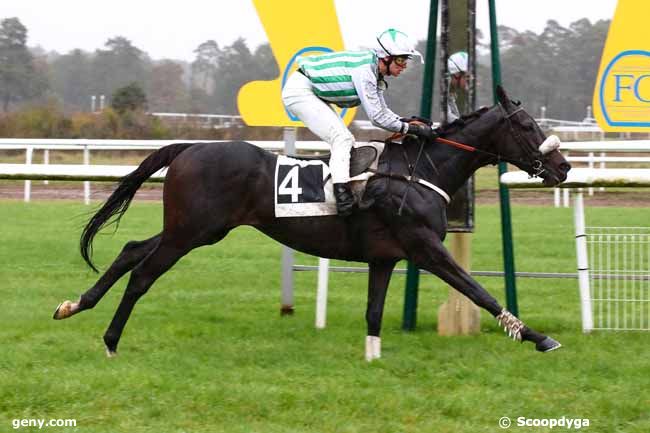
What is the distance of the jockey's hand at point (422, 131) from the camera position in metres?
6.06

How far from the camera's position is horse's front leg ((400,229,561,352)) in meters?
5.73

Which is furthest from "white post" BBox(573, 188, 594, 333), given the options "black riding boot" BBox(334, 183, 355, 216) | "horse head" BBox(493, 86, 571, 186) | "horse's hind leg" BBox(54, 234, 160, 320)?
"horse's hind leg" BBox(54, 234, 160, 320)

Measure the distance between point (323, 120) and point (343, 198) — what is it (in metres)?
0.51

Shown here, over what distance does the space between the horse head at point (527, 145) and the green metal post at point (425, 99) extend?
0.67m

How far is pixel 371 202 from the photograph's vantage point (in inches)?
236

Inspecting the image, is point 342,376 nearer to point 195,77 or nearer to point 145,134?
point 145,134

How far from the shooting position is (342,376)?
5523mm

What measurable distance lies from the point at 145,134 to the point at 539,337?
1817cm

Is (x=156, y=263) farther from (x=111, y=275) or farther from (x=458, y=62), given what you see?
(x=458, y=62)

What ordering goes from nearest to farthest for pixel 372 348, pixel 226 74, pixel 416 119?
pixel 372 348 → pixel 416 119 → pixel 226 74

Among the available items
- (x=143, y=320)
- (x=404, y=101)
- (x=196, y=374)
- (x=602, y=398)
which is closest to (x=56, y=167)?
(x=143, y=320)

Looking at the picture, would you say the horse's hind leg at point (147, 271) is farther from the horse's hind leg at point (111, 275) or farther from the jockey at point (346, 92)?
the jockey at point (346, 92)

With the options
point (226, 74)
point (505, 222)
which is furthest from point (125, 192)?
point (226, 74)

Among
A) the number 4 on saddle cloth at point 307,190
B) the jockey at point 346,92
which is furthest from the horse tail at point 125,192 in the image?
the jockey at point 346,92
